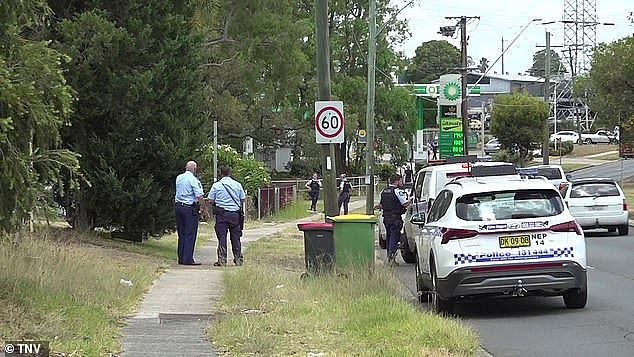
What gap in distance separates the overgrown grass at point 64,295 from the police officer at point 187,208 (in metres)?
2.44

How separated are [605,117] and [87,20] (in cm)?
3930

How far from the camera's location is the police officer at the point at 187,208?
16281mm

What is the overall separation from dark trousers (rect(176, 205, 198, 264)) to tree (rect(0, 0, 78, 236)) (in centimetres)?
568

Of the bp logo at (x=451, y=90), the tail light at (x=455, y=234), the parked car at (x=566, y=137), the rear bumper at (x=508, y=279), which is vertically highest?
the bp logo at (x=451, y=90)

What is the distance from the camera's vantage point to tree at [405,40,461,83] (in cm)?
12700

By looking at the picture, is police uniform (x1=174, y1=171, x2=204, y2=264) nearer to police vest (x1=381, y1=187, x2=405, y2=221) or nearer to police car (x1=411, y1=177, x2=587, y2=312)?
police vest (x1=381, y1=187, x2=405, y2=221)

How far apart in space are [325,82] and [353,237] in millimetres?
3694

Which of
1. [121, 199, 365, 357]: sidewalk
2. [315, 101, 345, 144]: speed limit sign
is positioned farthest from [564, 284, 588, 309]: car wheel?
[315, 101, 345, 144]: speed limit sign

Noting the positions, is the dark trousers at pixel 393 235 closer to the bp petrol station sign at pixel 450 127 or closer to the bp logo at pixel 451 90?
the bp petrol station sign at pixel 450 127

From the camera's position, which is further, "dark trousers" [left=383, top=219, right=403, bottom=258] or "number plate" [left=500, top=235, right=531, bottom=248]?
"dark trousers" [left=383, top=219, right=403, bottom=258]

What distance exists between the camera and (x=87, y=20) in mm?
15656

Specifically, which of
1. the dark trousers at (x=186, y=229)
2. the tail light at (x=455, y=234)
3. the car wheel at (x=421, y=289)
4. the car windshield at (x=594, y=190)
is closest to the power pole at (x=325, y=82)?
the dark trousers at (x=186, y=229)

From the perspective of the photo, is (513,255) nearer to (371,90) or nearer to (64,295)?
(64,295)

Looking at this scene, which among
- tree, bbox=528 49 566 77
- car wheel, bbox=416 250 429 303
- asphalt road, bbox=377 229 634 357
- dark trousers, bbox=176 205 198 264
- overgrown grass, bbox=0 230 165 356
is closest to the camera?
overgrown grass, bbox=0 230 165 356
